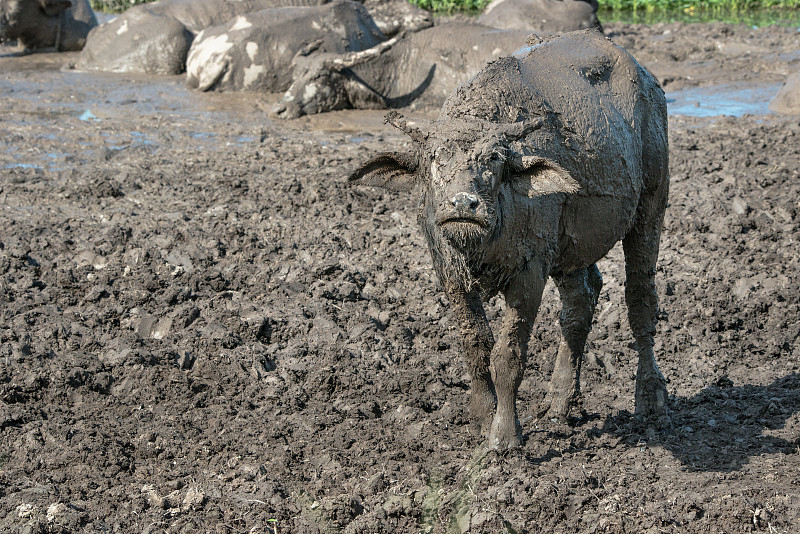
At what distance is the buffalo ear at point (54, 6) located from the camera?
54.2ft

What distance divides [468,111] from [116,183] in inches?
216

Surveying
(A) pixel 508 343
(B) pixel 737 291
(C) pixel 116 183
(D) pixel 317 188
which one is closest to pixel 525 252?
(A) pixel 508 343

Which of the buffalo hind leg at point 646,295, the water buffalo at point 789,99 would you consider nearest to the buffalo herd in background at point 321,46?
the water buffalo at point 789,99

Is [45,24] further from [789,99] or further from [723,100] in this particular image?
[789,99]

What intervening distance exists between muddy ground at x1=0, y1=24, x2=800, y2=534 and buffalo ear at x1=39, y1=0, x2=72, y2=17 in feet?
24.3

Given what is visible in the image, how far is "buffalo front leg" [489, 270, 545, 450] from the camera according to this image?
4.38 meters

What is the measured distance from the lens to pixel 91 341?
6.02m

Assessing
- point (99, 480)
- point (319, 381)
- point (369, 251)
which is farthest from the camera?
point (369, 251)

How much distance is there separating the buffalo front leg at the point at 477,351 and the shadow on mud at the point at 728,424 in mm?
783

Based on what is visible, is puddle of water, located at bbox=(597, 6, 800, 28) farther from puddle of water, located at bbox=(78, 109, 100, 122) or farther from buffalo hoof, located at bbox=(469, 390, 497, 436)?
buffalo hoof, located at bbox=(469, 390, 497, 436)

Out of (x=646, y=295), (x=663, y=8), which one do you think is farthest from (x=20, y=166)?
(x=663, y=8)

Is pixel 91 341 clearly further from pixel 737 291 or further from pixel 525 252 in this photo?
pixel 737 291

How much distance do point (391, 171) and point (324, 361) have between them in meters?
1.88

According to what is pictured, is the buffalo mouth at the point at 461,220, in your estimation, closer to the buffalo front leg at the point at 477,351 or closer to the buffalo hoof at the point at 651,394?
the buffalo front leg at the point at 477,351
